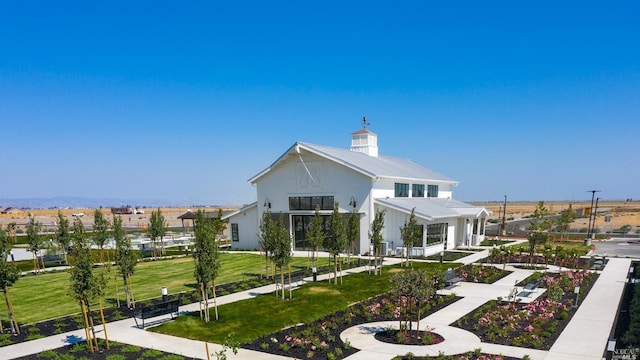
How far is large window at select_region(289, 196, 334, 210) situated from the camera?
34.2 meters

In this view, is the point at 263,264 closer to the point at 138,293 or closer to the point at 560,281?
the point at 138,293

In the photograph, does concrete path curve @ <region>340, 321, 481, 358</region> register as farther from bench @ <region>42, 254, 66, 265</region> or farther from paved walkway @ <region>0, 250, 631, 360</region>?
bench @ <region>42, 254, 66, 265</region>

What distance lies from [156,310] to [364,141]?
31.0 m

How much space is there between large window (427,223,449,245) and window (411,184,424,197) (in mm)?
5649

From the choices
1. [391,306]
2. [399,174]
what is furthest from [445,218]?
[391,306]

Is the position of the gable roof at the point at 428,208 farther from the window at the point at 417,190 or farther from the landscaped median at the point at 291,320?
the landscaped median at the point at 291,320

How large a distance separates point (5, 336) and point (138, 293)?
6.95 metres

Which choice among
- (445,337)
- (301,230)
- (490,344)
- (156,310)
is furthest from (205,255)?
(301,230)

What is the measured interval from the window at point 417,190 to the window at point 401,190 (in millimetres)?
1493

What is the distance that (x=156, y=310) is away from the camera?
51.5ft

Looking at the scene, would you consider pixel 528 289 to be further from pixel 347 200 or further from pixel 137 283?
pixel 137 283

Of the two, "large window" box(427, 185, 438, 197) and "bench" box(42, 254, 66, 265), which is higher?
"large window" box(427, 185, 438, 197)

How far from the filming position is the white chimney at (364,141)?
42.6 meters

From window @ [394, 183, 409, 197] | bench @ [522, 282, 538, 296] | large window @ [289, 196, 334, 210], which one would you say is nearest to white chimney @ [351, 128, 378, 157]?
window @ [394, 183, 409, 197]
